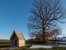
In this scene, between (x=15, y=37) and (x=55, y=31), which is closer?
(x=55, y=31)

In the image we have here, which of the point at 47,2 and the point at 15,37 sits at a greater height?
the point at 47,2

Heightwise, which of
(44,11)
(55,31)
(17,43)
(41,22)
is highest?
(44,11)

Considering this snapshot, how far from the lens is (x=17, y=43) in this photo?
37094 mm

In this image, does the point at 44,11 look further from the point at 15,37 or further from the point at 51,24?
the point at 15,37

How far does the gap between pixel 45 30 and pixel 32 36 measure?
329 centimetres

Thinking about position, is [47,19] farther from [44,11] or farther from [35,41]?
[35,41]

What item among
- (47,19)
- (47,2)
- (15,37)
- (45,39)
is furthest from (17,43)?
(47,2)

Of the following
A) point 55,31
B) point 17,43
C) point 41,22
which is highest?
point 41,22

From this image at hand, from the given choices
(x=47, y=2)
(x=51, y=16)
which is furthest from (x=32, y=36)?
(x=47, y=2)

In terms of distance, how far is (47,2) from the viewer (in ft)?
120

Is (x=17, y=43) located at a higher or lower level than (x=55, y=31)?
lower

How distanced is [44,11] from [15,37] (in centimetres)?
917

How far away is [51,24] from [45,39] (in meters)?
3.70

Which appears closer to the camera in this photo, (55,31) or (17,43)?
(55,31)
